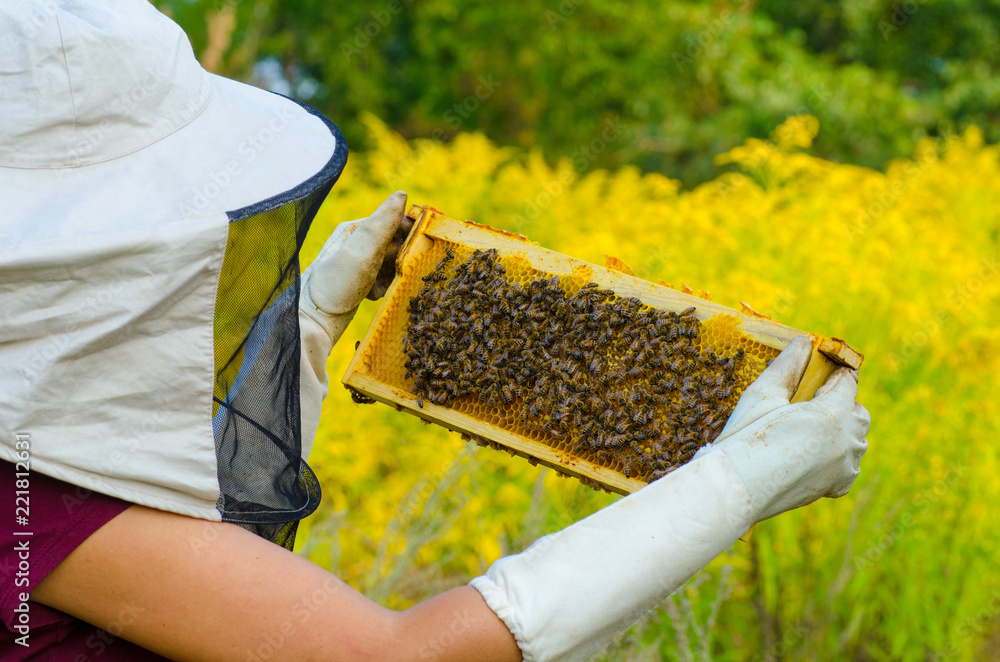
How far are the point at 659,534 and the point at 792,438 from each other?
45 cm

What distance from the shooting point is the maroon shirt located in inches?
53.7

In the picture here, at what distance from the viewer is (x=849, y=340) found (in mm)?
4699

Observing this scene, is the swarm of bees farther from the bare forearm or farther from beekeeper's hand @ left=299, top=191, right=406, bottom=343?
the bare forearm

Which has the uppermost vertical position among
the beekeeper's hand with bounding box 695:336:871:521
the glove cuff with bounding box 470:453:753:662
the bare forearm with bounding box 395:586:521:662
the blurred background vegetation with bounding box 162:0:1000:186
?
the beekeeper's hand with bounding box 695:336:871:521

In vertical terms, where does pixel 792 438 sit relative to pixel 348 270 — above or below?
above

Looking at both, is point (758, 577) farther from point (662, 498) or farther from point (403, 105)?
point (403, 105)

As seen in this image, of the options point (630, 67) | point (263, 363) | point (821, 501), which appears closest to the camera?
point (263, 363)

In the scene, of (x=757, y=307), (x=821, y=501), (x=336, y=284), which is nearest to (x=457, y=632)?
(x=336, y=284)

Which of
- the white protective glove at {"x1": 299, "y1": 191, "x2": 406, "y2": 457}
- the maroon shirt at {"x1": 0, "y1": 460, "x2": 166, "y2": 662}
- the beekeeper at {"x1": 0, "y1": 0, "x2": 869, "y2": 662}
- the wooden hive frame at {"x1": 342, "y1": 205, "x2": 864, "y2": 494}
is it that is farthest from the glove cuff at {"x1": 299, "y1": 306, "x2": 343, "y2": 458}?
the maroon shirt at {"x1": 0, "y1": 460, "x2": 166, "y2": 662}

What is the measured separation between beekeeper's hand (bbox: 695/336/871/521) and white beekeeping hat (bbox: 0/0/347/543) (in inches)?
44.2

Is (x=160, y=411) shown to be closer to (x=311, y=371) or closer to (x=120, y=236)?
(x=120, y=236)

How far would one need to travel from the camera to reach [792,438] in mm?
1838

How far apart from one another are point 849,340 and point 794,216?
1350 millimetres

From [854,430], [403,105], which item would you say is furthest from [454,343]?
[403,105]
